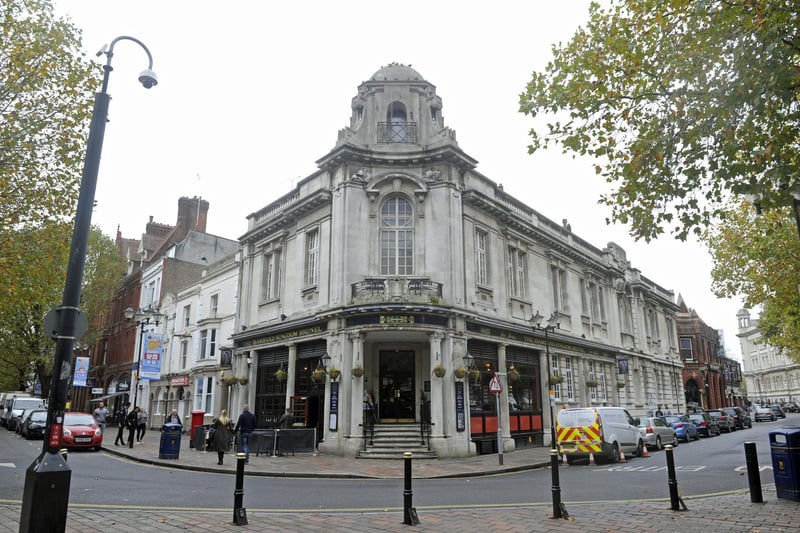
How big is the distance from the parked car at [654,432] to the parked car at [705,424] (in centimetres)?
779

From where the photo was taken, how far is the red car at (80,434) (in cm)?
2155

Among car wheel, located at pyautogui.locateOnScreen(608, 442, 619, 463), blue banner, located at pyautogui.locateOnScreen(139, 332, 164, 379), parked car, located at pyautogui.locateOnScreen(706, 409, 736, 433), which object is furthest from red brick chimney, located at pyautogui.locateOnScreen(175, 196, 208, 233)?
parked car, located at pyautogui.locateOnScreen(706, 409, 736, 433)

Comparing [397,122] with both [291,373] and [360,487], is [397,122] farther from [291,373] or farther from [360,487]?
[360,487]

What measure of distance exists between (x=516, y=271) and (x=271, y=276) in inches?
477

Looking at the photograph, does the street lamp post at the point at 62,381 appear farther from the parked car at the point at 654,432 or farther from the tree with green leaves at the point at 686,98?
the parked car at the point at 654,432

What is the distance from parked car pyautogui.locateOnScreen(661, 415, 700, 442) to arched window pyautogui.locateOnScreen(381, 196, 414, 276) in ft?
54.4

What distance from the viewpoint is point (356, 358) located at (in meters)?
20.8

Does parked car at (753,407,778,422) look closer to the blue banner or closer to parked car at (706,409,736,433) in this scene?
parked car at (706,409,736,433)

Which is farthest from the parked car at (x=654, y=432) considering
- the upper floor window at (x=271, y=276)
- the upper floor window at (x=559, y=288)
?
the upper floor window at (x=271, y=276)

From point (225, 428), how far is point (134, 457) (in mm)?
4005

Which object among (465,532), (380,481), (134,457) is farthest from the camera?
(134,457)

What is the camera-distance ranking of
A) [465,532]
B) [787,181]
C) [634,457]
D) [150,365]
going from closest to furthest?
[465,532] → [787,181] → [634,457] → [150,365]

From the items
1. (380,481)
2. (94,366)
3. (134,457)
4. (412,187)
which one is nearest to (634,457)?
(380,481)

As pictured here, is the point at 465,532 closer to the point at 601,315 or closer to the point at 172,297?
the point at 601,315
